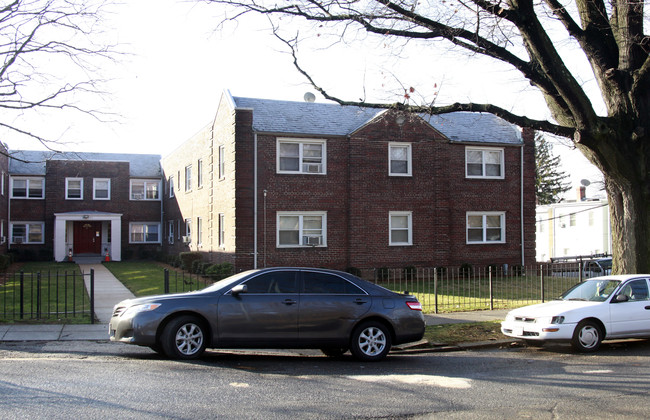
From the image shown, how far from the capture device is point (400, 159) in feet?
85.7

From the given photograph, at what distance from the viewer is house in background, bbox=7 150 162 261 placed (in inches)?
1510

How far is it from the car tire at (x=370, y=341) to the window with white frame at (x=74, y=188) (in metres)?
34.3

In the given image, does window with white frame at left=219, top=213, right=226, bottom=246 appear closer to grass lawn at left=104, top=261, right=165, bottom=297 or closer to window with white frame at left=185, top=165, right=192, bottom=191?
grass lawn at left=104, top=261, right=165, bottom=297

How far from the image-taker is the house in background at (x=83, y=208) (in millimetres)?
38344

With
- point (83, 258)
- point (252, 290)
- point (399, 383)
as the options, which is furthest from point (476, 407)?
point (83, 258)

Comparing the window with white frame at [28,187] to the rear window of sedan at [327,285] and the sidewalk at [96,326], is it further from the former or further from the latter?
the rear window of sedan at [327,285]

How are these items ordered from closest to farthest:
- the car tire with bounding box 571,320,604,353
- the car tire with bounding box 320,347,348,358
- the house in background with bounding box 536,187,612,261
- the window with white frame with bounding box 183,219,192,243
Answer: the car tire with bounding box 320,347,348,358 < the car tire with bounding box 571,320,604,353 < the window with white frame with bounding box 183,219,192,243 < the house in background with bounding box 536,187,612,261

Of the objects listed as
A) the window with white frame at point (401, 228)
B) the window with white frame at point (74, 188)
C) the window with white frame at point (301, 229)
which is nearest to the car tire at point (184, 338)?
the window with white frame at point (301, 229)

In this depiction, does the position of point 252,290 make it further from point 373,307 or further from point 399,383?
point 399,383

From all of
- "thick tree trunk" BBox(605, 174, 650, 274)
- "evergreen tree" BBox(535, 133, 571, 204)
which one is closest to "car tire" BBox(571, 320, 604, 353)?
"thick tree trunk" BBox(605, 174, 650, 274)

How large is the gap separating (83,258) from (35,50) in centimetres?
2553

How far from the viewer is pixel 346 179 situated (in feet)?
83.4

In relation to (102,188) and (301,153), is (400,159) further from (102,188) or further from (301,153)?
(102,188)

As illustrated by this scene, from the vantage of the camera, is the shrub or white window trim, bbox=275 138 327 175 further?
the shrub
